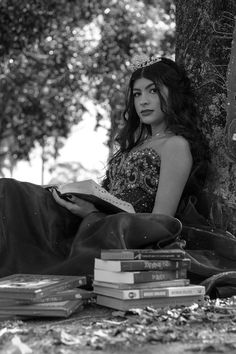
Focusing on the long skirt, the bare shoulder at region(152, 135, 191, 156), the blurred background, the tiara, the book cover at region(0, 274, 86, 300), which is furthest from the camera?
the blurred background

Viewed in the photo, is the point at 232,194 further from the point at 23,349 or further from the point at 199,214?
the point at 23,349

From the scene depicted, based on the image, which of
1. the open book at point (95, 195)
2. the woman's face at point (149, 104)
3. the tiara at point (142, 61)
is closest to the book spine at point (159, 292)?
the open book at point (95, 195)

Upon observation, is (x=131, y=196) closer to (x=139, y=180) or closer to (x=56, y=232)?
(x=139, y=180)

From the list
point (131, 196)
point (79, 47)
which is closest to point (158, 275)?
point (131, 196)

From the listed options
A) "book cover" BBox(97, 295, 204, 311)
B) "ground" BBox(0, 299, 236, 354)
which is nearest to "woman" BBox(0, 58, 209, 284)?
"book cover" BBox(97, 295, 204, 311)

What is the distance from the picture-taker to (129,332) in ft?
6.23

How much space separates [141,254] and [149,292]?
16cm

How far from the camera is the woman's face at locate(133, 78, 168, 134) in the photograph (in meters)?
3.64

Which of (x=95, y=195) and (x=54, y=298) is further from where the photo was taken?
(x=95, y=195)

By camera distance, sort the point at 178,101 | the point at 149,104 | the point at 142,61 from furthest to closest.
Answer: the point at 142,61
the point at 149,104
the point at 178,101

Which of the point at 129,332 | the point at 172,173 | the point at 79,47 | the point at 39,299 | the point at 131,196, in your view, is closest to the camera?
the point at 129,332

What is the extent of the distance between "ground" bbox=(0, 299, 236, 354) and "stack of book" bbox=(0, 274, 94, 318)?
0.04 meters

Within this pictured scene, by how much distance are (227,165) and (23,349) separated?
197cm

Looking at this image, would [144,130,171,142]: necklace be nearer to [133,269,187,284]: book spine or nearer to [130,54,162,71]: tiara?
[130,54,162,71]: tiara
